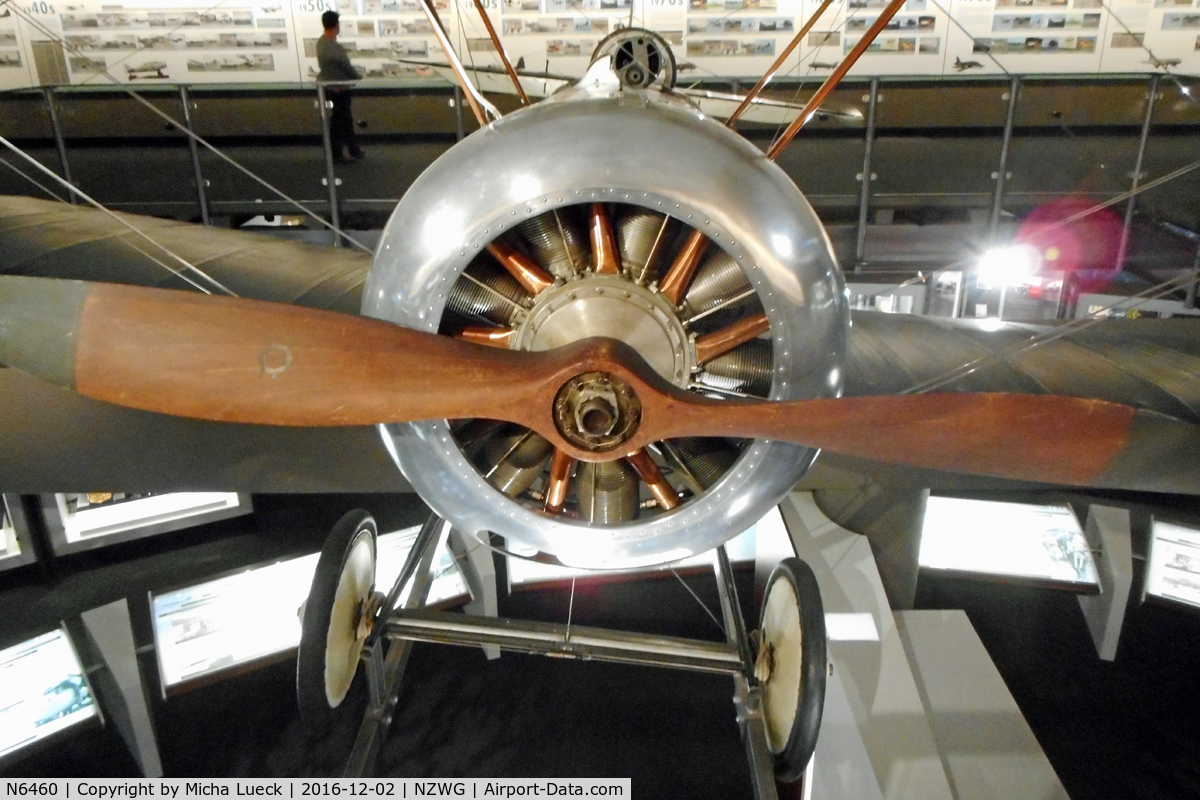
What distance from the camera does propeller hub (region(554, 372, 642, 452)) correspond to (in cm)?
118

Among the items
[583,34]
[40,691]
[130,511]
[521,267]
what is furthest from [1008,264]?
[130,511]

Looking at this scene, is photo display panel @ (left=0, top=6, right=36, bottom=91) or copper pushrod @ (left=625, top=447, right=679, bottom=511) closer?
copper pushrod @ (left=625, top=447, right=679, bottom=511)

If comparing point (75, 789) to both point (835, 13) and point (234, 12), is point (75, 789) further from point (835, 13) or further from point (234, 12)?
point (835, 13)

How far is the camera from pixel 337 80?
12.2ft

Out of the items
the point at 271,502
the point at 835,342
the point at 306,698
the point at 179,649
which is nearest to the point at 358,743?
the point at 306,698

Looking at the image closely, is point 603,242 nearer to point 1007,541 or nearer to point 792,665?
point 792,665

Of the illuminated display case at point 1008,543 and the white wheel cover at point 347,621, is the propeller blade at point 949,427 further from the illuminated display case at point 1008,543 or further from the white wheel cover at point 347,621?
the illuminated display case at point 1008,543

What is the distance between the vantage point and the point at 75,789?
1766mm

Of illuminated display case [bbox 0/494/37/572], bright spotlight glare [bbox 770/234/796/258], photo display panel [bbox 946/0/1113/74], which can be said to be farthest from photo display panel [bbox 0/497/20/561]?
photo display panel [bbox 946/0/1113/74]

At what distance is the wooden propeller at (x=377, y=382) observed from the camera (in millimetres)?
1157

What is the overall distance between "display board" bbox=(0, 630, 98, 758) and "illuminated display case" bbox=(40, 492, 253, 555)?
4.04ft

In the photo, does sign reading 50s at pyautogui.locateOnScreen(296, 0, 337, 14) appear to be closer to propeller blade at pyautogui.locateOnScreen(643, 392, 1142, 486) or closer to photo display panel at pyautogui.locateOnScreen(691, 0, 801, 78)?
photo display panel at pyautogui.locateOnScreen(691, 0, 801, 78)

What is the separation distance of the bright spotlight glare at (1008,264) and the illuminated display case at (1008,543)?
4.40ft

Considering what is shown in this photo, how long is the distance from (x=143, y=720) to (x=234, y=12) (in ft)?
11.7
